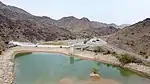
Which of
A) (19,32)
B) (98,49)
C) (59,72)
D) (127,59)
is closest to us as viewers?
(59,72)

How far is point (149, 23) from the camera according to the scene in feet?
203

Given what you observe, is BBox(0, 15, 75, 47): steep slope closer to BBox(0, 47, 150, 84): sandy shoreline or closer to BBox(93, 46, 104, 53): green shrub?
BBox(0, 47, 150, 84): sandy shoreline

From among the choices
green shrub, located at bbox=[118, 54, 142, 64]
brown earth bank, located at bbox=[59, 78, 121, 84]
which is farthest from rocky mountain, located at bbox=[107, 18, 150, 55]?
brown earth bank, located at bbox=[59, 78, 121, 84]

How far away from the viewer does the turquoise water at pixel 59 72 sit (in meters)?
28.9

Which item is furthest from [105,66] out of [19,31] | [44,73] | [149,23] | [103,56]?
[19,31]

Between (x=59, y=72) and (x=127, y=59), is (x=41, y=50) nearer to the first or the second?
(x=59, y=72)

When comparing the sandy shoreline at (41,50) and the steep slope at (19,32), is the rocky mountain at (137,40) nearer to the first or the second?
the sandy shoreline at (41,50)

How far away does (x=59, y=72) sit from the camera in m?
32.7

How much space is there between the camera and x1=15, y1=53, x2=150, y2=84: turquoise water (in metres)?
28.9

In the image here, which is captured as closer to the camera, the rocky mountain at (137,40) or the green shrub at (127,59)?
the green shrub at (127,59)

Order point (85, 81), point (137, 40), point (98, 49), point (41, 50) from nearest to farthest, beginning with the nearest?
point (85, 81) < point (98, 49) < point (41, 50) < point (137, 40)

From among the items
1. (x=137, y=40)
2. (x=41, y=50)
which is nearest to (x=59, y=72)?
(x=41, y=50)

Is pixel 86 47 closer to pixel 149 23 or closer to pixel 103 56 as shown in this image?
pixel 103 56

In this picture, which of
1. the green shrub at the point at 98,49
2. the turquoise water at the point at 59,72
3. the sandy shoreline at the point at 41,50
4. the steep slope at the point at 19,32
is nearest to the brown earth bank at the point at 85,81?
the turquoise water at the point at 59,72
